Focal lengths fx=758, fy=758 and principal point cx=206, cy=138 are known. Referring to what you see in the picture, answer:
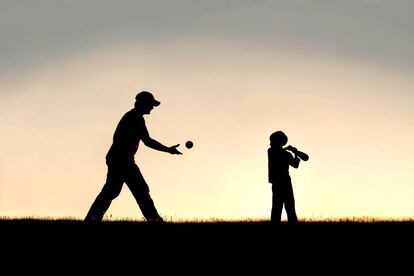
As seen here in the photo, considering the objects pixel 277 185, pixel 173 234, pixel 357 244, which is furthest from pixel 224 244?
pixel 277 185

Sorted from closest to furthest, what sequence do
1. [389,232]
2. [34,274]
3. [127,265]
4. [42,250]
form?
[34,274] < [127,265] < [42,250] < [389,232]

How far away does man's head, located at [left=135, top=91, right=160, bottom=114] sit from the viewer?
15.3m

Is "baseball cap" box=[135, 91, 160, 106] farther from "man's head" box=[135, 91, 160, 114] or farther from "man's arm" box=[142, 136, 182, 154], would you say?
"man's arm" box=[142, 136, 182, 154]

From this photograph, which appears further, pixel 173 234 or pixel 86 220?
pixel 86 220

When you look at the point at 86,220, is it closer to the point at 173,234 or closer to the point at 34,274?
the point at 173,234

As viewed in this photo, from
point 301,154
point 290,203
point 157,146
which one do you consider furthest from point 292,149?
point 157,146

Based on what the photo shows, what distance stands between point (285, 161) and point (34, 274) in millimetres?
7455

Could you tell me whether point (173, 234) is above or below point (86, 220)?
below

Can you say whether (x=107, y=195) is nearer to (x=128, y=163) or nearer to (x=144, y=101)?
(x=128, y=163)

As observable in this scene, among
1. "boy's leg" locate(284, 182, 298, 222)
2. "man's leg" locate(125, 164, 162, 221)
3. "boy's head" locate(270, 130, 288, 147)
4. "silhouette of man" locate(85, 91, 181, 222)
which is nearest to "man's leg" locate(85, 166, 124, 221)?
"silhouette of man" locate(85, 91, 181, 222)

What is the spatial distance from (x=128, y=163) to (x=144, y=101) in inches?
51.0

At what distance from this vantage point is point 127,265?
906 centimetres

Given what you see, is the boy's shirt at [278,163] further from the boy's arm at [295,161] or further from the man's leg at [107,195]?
the man's leg at [107,195]

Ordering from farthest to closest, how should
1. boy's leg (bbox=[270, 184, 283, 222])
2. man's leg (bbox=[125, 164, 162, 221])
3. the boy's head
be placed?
man's leg (bbox=[125, 164, 162, 221]) → boy's leg (bbox=[270, 184, 283, 222]) → the boy's head
